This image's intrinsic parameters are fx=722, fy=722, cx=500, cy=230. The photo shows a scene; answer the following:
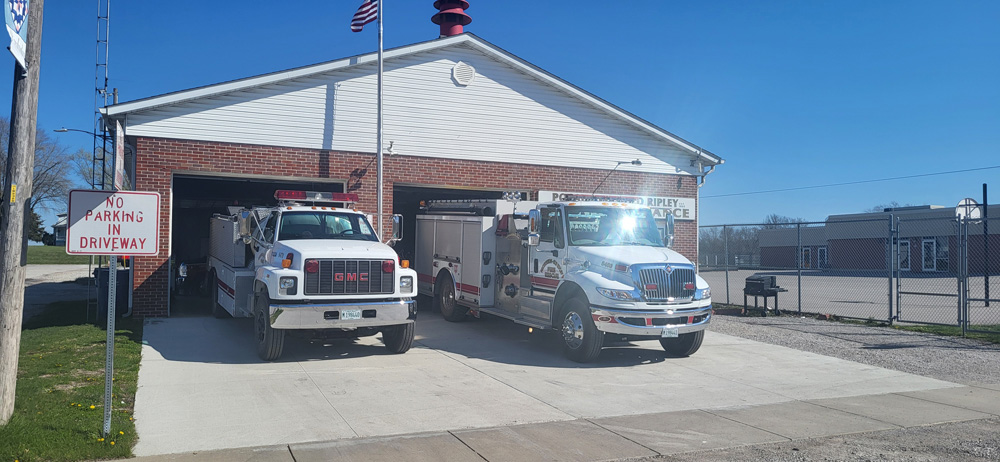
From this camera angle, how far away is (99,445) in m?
6.29

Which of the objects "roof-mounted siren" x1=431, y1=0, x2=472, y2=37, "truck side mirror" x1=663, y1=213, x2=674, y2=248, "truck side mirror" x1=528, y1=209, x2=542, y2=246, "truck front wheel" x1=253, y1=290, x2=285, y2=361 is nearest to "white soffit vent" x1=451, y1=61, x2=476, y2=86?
"roof-mounted siren" x1=431, y1=0, x2=472, y2=37

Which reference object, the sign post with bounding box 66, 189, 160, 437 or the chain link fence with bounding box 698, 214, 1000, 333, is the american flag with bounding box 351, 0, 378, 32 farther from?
the sign post with bounding box 66, 189, 160, 437

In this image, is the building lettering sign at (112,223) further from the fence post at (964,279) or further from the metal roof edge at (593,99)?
Answer: the fence post at (964,279)

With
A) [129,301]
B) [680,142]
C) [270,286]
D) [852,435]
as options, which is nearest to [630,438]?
[852,435]

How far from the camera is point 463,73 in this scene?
698 inches

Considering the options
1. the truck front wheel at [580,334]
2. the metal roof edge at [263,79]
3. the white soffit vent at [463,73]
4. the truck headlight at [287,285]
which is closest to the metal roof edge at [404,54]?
the metal roof edge at [263,79]

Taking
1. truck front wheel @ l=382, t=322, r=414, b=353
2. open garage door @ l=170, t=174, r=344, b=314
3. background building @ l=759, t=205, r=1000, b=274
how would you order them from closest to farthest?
truck front wheel @ l=382, t=322, r=414, b=353
open garage door @ l=170, t=174, r=344, b=314
background building @ l=759, t=205, r=1000, b=274

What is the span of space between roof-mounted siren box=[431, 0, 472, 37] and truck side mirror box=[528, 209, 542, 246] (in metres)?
Result: 10.6

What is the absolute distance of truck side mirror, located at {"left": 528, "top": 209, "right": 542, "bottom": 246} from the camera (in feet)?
39.1

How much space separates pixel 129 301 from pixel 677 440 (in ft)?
40.6

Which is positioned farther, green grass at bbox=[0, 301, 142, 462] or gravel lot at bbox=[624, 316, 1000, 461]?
gravel lot at bbox=[624, 316, 1000, 461]

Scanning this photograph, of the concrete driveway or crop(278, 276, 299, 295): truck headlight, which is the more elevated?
crop(278, 276, 299, 295): truck headlight

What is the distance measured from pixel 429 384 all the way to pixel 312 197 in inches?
189

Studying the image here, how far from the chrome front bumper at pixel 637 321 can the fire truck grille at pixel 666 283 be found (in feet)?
0.75
